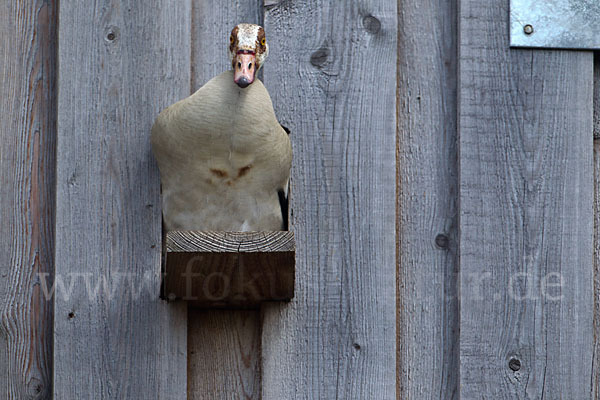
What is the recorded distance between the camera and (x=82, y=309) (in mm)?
2445

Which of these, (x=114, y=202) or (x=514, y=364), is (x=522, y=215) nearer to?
(x=514, y=364)

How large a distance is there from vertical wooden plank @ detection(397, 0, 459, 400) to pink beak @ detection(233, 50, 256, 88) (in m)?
0.56

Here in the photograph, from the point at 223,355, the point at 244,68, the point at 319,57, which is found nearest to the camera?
the point at 244,68

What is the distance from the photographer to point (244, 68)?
7.23ft

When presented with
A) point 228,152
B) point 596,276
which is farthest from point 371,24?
point 596,276

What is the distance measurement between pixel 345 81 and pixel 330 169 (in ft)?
0.84

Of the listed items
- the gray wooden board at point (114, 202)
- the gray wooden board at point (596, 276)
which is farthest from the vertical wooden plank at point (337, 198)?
the gray wooden board at point (596, 276)

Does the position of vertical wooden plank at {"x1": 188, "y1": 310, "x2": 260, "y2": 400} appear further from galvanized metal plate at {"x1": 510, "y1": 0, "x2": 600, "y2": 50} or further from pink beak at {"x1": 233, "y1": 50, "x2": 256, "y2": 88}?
galvanized metal plate at {"x1": 510, "y1": 0, "x2": 600, "y2": 50}

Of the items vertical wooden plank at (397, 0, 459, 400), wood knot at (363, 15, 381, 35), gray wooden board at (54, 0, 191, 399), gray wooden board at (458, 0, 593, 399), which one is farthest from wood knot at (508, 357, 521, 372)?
wood knot at (363, 15, 381, 35)

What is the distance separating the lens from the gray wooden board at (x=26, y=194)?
8.04 feet

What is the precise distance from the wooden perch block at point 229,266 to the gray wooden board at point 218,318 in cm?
9

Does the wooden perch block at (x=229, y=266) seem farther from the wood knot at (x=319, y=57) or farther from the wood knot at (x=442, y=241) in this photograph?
the wood knot at (x=319, y=57)

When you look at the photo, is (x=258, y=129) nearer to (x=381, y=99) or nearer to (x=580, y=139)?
(x=381, y=99)

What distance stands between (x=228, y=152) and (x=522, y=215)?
85 cm
